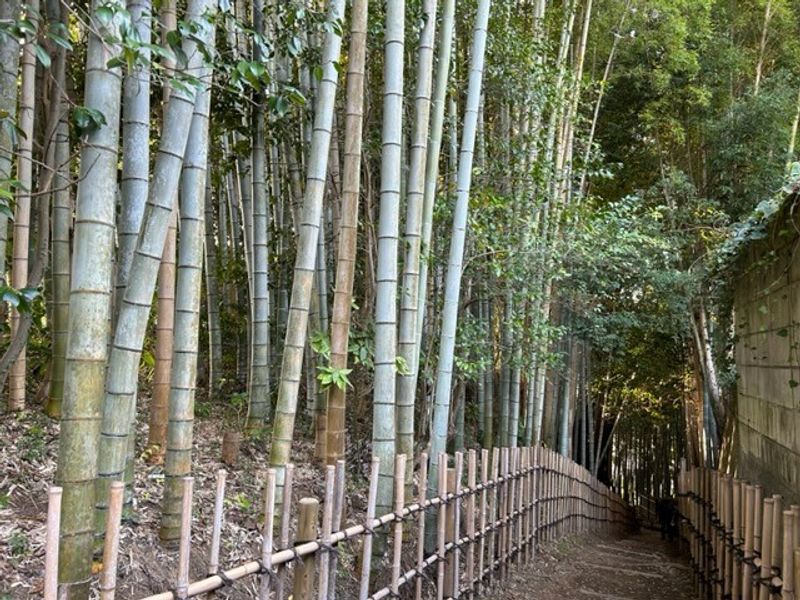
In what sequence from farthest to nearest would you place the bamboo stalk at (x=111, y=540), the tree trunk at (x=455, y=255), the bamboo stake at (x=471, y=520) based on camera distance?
the tree trunk at (x=455, y=255) → the bamboo stake at (x=471, y=520) → the bamboo stalk at (x=111, y=540)

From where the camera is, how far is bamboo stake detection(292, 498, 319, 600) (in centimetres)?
199

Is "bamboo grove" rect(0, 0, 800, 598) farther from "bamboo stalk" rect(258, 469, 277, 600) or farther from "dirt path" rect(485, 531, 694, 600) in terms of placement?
"dirt path" rect(485, 531, 694, 600)

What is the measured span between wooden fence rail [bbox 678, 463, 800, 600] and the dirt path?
0.34m

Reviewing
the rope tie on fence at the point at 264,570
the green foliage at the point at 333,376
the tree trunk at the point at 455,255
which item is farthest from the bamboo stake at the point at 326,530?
the tree trunk at the point at 455,255

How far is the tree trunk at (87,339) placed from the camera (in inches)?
60.4

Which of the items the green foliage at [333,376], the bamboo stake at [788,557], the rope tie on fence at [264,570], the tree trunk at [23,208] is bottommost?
the bamboo stake at [788,557]

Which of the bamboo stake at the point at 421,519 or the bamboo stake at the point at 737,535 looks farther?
the bamboo stake at the point at 737,535

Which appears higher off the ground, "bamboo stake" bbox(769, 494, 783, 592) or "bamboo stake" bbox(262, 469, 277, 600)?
"bamboo stake" bbox(262, 469, 277, 600)

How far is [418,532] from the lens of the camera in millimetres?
2928

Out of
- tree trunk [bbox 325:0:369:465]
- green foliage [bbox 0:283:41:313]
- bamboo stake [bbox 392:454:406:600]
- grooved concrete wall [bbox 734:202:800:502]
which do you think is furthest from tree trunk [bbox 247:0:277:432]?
grooved concrete wall [bbox 734:202:800:502]

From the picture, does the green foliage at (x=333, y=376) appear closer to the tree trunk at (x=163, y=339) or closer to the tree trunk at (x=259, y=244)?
the tree trunk at (x=163, y=339)

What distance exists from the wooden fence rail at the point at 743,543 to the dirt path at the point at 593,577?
1.13 feet

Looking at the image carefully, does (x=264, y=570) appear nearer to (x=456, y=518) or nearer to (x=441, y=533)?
(x=441, y=533)

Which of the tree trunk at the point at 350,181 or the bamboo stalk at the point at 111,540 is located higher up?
the tree trunk at the point at 350,181
